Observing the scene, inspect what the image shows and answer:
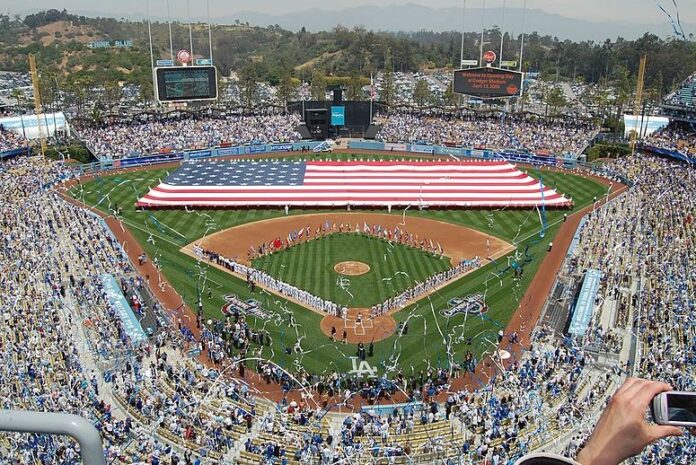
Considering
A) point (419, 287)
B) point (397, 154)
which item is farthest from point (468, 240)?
point (397, 154)

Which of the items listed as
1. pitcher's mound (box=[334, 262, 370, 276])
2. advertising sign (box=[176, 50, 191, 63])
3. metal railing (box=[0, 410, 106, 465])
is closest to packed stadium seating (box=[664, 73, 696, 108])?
pitcher's mound (box=[334, 262, 370, 276])

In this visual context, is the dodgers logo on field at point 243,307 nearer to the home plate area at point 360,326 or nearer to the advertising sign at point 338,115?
the home plate area at point 360,326

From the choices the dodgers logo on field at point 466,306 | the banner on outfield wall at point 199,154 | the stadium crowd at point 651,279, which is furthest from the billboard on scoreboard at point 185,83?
the dodgers logo on field at point 466,306

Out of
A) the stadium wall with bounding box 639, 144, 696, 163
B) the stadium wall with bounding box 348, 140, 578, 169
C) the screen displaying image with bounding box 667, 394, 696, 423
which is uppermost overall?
the screen displaying image with bounding box 667, 394, 696, 423

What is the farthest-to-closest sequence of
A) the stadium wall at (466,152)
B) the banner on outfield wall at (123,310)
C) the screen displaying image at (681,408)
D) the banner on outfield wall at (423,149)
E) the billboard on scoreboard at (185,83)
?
the banner on outfield wall at (423,149) → the billboard on scoreboard at (185,83) → the stadium wall at (466,152) → the banner on outfield wall at (123,310) → the screen displaying image at (681,408)

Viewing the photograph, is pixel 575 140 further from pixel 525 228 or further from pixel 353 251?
pixel 353 251

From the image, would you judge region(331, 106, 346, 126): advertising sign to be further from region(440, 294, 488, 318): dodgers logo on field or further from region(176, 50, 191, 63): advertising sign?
region(440, 294, 488, 318): dodgers logo on field
